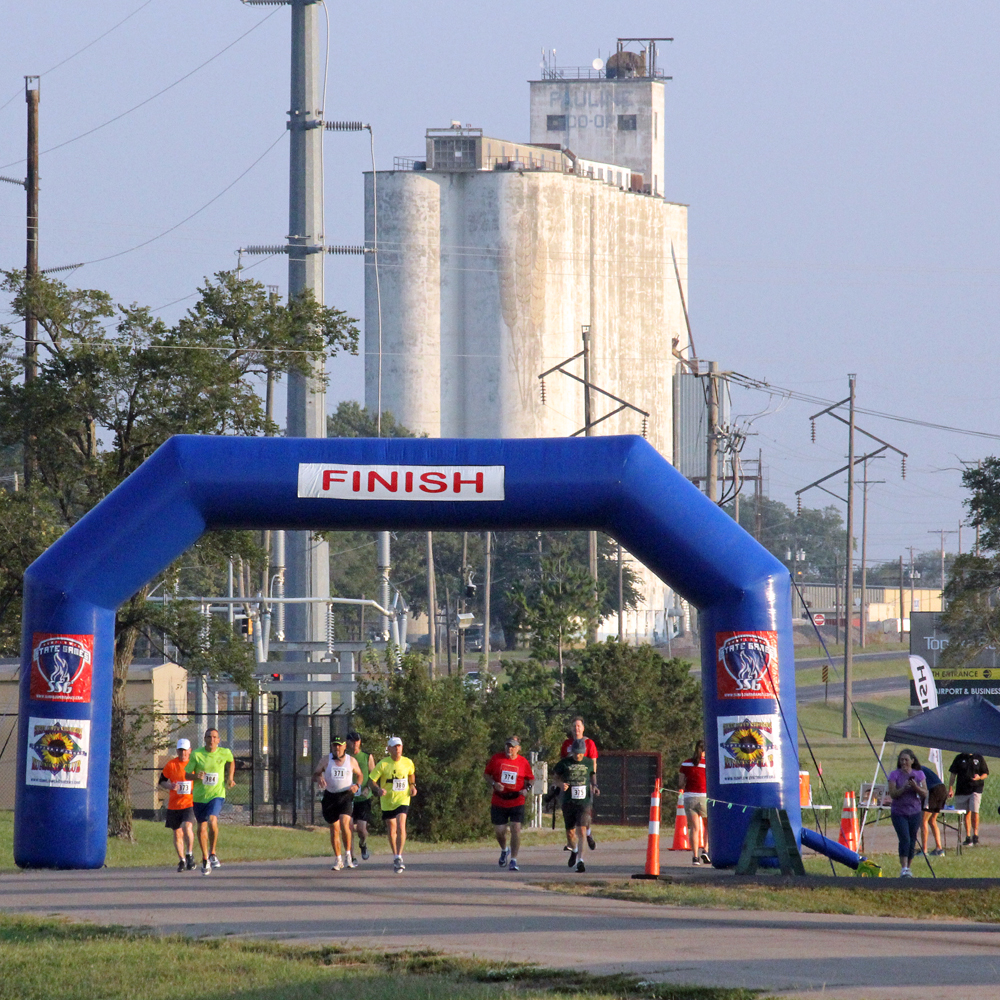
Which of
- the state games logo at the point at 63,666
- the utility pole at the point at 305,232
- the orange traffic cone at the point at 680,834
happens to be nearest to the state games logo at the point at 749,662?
the orange traffic cone at the point at 680,834

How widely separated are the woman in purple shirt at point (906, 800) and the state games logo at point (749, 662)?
1.67 metres

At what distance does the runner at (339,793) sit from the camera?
16.7m

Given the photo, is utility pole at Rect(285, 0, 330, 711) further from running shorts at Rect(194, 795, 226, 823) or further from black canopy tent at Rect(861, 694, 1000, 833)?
black canopy tent at Rect(861, 694, 1000, 833)

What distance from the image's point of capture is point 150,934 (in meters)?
11.3

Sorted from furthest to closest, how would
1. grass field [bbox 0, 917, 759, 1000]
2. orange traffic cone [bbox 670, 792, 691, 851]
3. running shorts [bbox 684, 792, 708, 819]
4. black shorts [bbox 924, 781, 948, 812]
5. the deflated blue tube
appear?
orange traffic cone [bbox 670, 792, 691, 851] → black shorts [bbox 924, 781, 948, 812] → running shorts [bbox 684, 792, 708, 819] → the deflated blue tube → grass field [bbox 0, 917, 759, 1000]

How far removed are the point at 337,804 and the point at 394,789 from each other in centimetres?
63

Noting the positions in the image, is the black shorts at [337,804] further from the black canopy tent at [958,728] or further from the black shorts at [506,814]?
the black canopy tent at [958,728]

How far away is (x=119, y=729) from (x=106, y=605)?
16.8 feet

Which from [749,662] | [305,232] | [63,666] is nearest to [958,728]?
[749,662]

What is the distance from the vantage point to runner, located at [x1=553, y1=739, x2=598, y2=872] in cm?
1683

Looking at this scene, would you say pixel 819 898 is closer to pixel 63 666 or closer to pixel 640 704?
pixel 63 666

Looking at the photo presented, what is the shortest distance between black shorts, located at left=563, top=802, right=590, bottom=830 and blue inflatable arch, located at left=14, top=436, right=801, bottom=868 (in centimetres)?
137

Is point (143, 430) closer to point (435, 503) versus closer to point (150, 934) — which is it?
point (435, 503)

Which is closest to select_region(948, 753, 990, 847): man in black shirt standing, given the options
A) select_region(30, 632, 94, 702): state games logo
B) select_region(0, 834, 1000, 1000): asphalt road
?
select_region(0, 834, 1000, 1000): asphalt road
